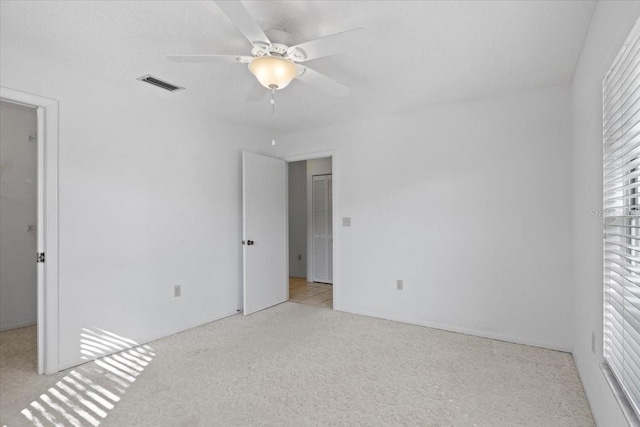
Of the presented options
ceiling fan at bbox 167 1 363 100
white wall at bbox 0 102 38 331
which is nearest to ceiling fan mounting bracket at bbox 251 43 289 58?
ceiling fan at bbox 167 1 363 100

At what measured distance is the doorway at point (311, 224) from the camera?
5.82 metres

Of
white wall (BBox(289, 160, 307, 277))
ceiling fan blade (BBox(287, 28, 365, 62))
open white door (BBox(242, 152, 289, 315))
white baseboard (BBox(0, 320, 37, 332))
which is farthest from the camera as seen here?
white wall (BBox(289, 160, 307, 277))

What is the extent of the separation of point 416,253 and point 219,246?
2215 mm

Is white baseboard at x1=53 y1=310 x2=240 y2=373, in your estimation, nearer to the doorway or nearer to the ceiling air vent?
the doorway

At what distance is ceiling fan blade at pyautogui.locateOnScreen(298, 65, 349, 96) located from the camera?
2.16 m

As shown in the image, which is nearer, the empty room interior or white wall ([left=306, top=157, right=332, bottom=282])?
the empty room interior

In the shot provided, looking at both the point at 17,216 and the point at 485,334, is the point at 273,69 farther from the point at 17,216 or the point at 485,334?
the point at 17,216

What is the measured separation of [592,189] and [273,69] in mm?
2034

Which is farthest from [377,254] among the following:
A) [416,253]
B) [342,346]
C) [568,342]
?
[568,342]

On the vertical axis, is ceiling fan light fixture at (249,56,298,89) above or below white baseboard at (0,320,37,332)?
above

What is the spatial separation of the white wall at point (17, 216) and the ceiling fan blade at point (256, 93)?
8.55ft

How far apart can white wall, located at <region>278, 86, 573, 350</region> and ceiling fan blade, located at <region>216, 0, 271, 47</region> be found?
2.28 m

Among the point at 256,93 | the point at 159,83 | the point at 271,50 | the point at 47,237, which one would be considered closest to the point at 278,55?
the point at 271,50

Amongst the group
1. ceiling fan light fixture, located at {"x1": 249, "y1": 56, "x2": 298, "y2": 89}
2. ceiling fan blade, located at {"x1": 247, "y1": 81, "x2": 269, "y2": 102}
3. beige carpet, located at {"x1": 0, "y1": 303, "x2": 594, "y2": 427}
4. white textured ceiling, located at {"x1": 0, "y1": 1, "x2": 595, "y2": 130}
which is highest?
white textured ceiling, located at {"x1": 0, "y1": 1, "x2": 595, "y2": 130}
